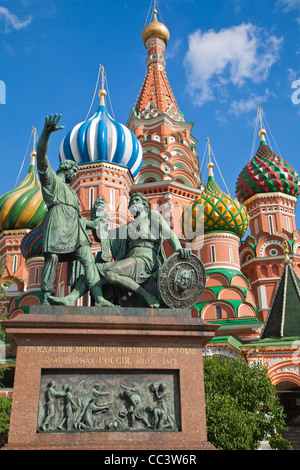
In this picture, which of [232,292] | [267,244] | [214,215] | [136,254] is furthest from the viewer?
[267,244]

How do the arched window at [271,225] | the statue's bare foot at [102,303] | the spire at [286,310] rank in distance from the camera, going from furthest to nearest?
the arched window at [271,225] → the spire at [286,310] → the statue's bare foot at [102,303]

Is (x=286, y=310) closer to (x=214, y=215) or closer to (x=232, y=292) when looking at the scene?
(x=232, y=292)

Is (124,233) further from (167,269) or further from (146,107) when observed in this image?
(146,107)

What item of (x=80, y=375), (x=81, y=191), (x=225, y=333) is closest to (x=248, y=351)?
(x=225, y=333)

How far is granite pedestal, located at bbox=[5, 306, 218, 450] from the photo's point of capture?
20.9 ft

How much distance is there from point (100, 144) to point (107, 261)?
1926cm

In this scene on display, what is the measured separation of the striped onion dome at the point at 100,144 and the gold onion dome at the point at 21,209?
7.81 m

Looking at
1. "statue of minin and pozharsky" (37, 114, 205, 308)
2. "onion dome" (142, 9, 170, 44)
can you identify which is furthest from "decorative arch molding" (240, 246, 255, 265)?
"statue of minin and pozharsky" (37, 114, 205, 308)

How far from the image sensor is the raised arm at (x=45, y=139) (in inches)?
293

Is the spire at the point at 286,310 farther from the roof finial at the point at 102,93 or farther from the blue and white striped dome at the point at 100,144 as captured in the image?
the roof finial at the point at 102,93

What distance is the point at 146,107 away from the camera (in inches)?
1447

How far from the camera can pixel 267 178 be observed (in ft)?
115

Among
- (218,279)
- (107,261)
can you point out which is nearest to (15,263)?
(218,279)

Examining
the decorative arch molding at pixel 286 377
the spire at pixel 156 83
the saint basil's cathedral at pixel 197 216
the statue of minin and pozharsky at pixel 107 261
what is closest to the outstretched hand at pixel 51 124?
the statue of minin and pozharsky at pixel 107 261
